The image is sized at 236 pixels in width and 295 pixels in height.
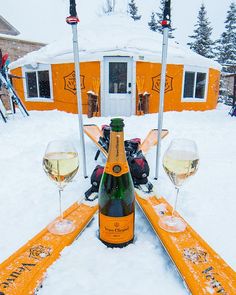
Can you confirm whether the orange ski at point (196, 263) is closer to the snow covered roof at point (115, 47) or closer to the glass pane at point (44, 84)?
the snow covered roof at point (115, 47)

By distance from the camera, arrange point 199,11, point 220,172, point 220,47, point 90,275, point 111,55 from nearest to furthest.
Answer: point 90,275 < point 220,172 < point 111,55 < point 199,11 < point 220,47

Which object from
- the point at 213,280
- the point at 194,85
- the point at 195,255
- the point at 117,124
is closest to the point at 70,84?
the point at 194,85

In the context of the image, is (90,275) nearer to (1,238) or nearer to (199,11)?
(1,238)

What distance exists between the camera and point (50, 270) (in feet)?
3.04

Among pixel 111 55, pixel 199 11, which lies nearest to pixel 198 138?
pixel 111 55

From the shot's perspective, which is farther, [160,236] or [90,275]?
[160,236]

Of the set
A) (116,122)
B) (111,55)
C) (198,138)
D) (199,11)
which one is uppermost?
(199,11)

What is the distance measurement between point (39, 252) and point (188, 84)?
28.8ft

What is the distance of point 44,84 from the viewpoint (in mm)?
8891

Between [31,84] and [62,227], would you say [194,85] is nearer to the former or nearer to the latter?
[31,84]

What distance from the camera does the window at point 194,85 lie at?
8609 millimetres

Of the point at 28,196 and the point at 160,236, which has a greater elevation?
the point at 160,236

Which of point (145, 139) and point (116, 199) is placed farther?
point (145, 139)

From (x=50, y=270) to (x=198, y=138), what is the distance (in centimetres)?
371
